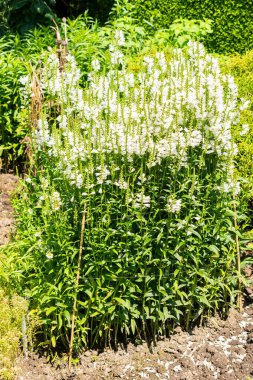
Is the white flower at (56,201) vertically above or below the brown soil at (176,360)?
above

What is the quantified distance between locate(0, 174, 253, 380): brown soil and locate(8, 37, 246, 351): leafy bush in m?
0.13

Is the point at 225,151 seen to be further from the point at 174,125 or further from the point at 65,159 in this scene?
the point at 65,159

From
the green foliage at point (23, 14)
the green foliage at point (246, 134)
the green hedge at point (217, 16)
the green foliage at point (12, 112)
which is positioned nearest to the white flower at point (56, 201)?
the green foliage at point (246, 134)

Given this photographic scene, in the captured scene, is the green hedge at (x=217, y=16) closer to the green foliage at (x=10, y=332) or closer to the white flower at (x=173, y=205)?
the white flower at (x=173, y=205)

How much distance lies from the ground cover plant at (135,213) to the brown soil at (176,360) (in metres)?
0.12

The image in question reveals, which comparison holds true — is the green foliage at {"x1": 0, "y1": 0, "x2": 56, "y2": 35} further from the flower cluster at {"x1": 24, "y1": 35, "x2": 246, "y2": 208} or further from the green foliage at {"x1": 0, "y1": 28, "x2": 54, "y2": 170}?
the flower cluster at {"x1": 24, "y1": 35, "x2": 246, "y2": 208}

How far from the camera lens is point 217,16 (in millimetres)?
9039

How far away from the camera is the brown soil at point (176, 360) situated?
405 centimetres

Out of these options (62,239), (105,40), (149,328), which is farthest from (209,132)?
(105,40)

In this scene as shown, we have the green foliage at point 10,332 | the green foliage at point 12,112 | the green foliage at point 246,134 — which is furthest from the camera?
the green foliage at point 12,112

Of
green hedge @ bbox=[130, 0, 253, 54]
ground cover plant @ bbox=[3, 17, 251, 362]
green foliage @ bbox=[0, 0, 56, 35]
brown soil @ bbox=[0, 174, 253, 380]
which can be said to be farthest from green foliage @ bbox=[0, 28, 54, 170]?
green hedge @ bbox=[130, 0, 253, 54]

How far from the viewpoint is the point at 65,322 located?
4.20m

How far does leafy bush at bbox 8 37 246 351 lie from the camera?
3898 mm

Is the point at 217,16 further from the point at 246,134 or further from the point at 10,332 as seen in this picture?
the point at 10,332
